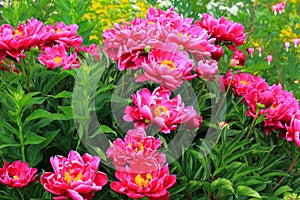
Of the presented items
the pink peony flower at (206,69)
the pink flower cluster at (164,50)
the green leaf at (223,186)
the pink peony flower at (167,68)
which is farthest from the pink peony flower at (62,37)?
the green leaf at (223,186)

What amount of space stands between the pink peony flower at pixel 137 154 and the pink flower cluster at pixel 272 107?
42 centimetres

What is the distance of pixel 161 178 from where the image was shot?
5.03ft

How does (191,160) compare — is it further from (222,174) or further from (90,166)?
(90,166)

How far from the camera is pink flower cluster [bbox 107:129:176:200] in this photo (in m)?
1.51

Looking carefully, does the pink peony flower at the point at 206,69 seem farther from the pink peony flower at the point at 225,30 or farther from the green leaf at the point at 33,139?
the green leaf at the point at 33,139

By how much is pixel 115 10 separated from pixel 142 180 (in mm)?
3479

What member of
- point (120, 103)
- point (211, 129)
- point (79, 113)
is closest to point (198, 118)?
point (211, 129)

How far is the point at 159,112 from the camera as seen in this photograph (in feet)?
5.43

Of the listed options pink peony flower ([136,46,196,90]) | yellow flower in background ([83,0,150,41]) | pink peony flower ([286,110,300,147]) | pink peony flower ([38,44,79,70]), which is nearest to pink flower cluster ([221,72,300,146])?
pink peony flower ([286,110,300,147])

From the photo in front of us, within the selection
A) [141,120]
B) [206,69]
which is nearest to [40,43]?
[141,120]

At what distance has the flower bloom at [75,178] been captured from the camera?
1.48 meters

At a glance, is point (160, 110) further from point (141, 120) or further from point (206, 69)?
point (206, 69)

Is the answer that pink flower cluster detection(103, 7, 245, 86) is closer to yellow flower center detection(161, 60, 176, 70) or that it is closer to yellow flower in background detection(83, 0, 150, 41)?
yellow flower center detection(161, 60, 176, 70)

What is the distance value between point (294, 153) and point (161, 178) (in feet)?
2.03
